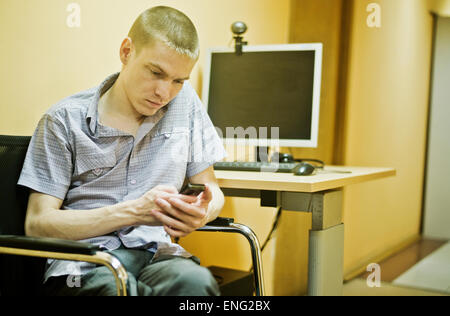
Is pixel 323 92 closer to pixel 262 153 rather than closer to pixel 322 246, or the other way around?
pixel 262 153

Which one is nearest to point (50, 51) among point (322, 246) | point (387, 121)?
point (322, 246)

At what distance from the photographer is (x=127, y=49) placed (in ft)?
4.25

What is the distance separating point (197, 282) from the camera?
1005 mm

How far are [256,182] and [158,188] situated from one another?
17.0 inches

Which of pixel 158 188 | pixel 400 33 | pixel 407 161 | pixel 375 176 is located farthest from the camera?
pixel 407 161

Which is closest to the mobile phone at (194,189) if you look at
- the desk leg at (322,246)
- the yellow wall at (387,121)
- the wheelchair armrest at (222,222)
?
the wheelchair armrest at (222,222)

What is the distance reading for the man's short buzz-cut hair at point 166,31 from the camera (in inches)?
48.3

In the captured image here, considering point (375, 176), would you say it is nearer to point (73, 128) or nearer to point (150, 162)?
point (150, 162)

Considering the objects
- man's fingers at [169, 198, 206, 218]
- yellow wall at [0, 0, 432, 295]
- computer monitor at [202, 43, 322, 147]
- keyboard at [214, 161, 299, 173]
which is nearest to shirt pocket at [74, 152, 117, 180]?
man's fingers at [169, 198, 206, 218]

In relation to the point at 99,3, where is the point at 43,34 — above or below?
below

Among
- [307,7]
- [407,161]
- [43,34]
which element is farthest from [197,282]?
[407,161]

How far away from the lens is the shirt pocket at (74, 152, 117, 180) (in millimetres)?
1229

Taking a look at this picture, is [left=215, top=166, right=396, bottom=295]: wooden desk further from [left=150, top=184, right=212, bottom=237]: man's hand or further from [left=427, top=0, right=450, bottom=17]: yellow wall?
[left=427, top=0, right=450, bottom=17]: yellow wall

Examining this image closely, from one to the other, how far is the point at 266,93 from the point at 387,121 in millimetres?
2095
